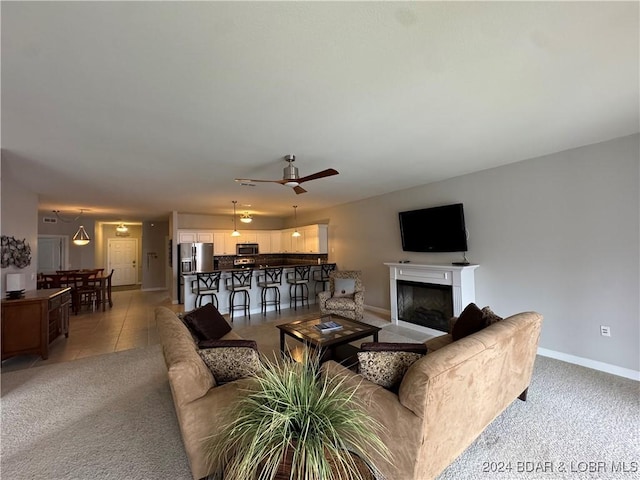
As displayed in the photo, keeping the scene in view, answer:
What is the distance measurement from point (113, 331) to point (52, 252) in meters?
6.03

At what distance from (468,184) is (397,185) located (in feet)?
3.92

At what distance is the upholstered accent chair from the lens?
17.2ft

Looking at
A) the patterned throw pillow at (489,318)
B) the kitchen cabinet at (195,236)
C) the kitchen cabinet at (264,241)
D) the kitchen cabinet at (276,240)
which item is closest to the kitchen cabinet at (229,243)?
the kitchen cabinet at (195,236)

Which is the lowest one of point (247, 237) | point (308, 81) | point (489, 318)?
point (489, 318)

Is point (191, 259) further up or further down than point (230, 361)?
further up

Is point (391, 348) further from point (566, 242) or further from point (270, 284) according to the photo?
point (270, 284)

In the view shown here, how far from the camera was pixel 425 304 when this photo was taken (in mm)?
5016

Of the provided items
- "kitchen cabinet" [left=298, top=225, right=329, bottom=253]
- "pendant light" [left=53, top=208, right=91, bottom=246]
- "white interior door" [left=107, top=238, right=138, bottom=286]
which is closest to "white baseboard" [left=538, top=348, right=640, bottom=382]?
"kitchen cabinet" [left=298, top=225, right=329, bottom=253]

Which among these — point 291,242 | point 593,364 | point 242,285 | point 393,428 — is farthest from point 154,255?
point 593,364

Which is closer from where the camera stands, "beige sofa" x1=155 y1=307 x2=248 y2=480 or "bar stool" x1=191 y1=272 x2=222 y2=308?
"beige sofa" x1=155 y1=307 x2=248 y2=480

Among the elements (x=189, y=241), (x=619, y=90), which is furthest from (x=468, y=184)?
(x=189, y=241)

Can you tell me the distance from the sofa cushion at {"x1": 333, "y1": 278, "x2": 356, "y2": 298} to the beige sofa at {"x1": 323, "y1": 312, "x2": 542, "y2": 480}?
3.53 meters

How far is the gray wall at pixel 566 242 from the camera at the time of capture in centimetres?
309

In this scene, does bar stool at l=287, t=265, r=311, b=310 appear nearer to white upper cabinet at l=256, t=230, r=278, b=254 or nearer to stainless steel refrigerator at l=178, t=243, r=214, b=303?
stainless steel refrigerator at l=178, t=243, r=214, b=303
